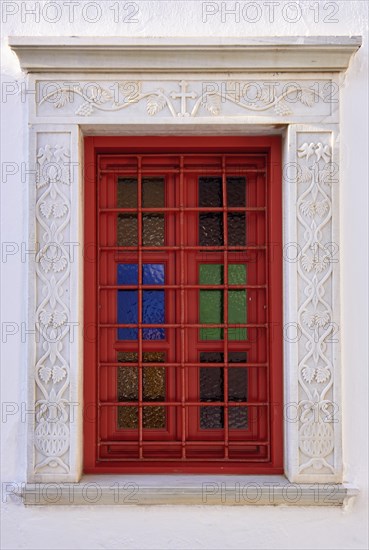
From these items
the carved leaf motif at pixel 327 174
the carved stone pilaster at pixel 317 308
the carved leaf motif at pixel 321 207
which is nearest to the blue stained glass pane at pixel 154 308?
the carved stone pilaster at pixel 317 308

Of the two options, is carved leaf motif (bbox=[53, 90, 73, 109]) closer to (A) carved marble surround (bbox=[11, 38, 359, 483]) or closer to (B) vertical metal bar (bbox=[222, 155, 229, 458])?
(A) carved marble surround (bbox=[11, 38, 359, 483])

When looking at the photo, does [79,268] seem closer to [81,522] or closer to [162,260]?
[162,260]

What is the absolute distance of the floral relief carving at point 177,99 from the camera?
423 cm

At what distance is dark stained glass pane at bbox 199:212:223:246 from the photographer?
4469mm

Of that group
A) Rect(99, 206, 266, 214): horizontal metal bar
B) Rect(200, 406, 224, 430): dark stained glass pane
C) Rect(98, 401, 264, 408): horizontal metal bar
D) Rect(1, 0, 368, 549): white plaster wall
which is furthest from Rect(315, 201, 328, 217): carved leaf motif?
Rect(200, 406, 224, 430): dark stained glass pane

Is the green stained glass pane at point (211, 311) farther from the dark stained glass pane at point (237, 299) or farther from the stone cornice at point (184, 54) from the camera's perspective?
the stone cornice at point (184, 54)

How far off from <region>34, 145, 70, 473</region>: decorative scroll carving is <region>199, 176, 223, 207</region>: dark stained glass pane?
81cm

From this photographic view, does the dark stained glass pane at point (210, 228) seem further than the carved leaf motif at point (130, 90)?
Yes

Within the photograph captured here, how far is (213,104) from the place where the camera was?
4230 mm

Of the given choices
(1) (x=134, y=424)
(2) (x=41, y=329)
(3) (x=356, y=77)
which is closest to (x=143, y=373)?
(1) (x=134, y=424)

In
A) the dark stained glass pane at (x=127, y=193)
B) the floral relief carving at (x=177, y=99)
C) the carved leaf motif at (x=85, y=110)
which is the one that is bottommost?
the dark stained glass pane at (x=127, y=193)

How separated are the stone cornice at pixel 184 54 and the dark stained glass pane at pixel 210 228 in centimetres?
85

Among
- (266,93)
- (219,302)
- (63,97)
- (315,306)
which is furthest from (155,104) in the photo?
(315,306)

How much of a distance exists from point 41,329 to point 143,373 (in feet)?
2.20
